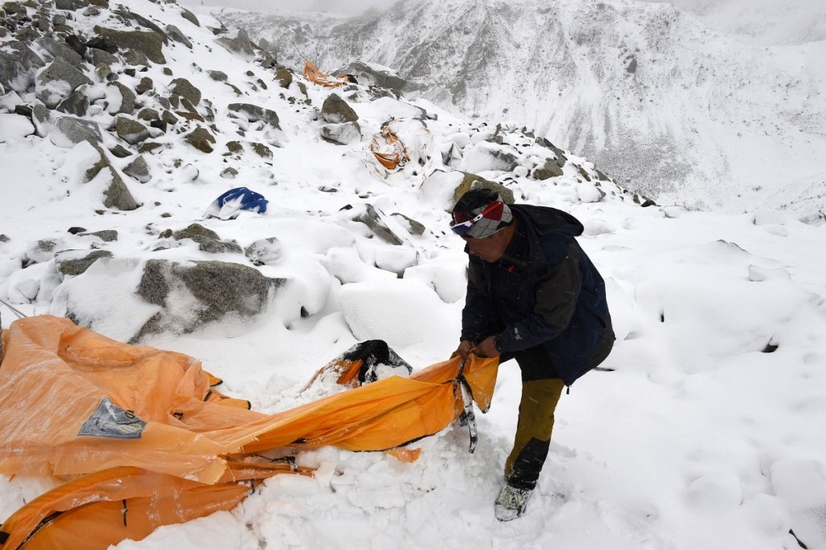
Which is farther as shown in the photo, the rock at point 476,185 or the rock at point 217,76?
the rock at point 217,76

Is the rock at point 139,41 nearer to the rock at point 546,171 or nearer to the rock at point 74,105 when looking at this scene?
the rock at point 74,105

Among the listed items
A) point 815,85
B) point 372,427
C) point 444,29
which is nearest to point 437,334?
point 372,427

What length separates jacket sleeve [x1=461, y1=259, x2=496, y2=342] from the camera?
2107 mm

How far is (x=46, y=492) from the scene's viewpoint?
149cm

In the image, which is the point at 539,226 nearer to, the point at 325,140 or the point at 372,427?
the point at 372,427

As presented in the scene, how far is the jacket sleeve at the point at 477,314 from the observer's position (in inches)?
83.0

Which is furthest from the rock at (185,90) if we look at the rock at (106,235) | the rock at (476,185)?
the rock at (476,185)

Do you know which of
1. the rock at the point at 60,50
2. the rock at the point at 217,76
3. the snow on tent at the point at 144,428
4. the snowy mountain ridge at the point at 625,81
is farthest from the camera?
the snowy mountain ridge at the point at 625,81

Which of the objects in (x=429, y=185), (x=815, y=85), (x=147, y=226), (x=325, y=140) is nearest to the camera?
(x=147, y=226)

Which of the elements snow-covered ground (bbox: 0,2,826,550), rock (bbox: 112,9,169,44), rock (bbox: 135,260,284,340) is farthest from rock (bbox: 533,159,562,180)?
rock (bbox: 112,9,169,44)

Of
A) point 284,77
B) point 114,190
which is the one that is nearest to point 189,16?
point 284,77

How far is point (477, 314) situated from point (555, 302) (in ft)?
1.83

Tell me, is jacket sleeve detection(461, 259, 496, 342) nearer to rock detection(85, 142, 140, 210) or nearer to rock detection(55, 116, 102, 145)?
rock detection(85, 142, 140, 210)

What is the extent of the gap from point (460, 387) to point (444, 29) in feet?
214
